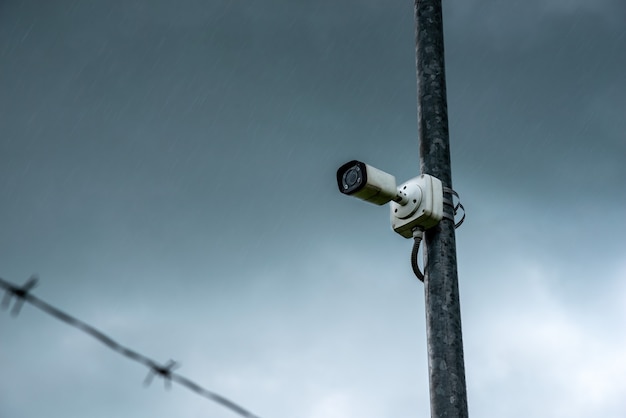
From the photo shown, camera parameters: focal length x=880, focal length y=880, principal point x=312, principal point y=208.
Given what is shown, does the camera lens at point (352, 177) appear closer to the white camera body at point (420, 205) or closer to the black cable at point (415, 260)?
the white camera body at point (420, 205)

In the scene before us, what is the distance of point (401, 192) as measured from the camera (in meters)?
4.94

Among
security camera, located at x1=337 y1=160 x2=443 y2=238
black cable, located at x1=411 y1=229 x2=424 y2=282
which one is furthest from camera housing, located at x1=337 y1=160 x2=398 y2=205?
black cable, located at x1=411 y1=229 x2=424 y2=282

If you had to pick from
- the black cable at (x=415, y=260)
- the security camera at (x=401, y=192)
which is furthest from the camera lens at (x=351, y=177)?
the black cable at (x=415, y=260)

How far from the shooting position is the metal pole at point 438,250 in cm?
436

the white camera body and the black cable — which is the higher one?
the white camera body

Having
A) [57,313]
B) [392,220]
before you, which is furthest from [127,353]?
[392,220]

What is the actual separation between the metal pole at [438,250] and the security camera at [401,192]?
110 millimetres

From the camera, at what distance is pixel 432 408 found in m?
4.33

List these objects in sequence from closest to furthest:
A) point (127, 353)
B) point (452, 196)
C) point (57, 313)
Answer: point (57, 313), point (127, 353), point (452, 196)

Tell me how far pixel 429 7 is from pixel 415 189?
1347mm

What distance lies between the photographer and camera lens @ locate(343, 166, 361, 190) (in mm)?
4773

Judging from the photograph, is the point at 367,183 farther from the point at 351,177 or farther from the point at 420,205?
the point at 420,205

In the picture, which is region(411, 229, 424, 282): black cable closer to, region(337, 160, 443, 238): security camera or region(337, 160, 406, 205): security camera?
region(337, 160, 443, 238): security camera

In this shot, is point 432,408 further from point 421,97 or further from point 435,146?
point 421,97
